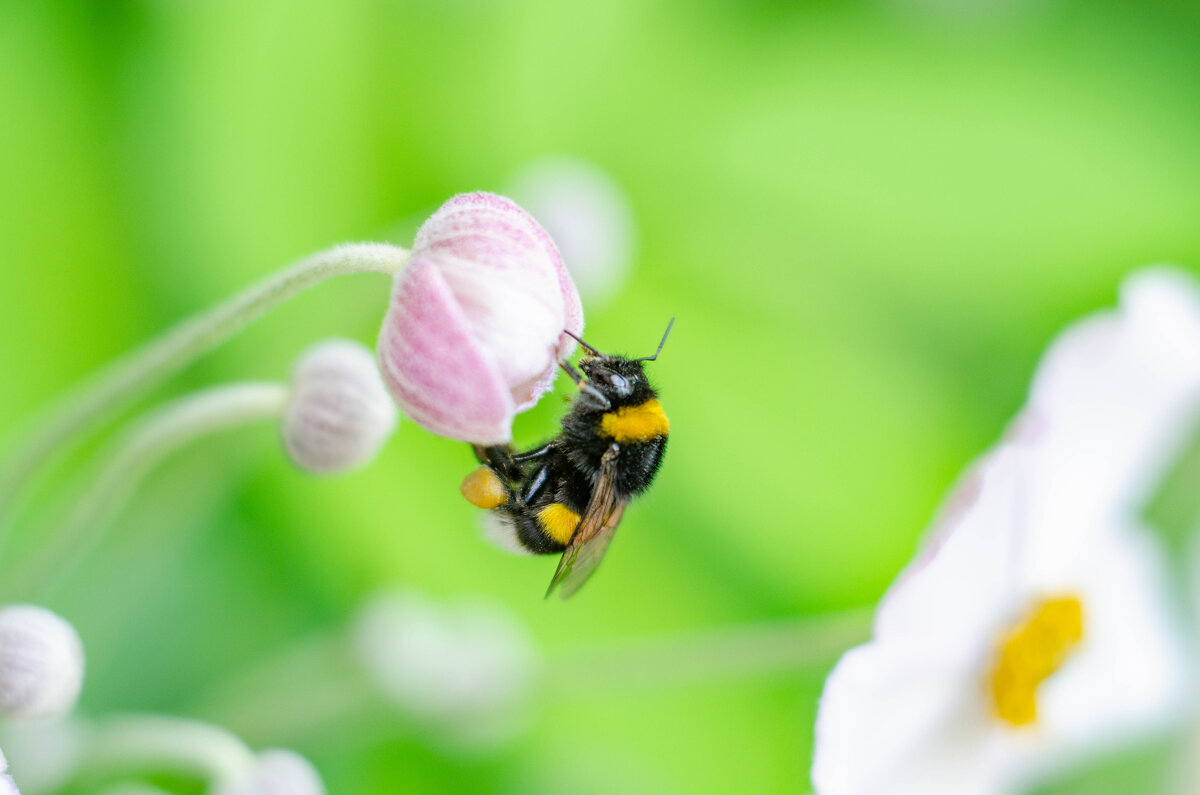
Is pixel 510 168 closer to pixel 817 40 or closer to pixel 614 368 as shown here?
pixel 817 40

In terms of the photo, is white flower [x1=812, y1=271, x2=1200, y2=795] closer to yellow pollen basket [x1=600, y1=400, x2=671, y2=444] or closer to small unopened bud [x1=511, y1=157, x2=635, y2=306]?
yellow pollen basket [x1=600, y1=400, x2=671, y2=444]

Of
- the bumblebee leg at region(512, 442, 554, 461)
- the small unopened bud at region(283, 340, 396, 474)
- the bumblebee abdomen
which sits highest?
the bumblebee leg at region(512, 442, 554, 461)

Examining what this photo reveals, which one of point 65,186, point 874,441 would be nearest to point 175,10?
point 65,186

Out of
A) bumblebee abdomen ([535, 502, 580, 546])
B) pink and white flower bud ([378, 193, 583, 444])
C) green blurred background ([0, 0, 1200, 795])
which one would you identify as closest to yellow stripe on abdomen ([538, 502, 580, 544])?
bumblebee abdomen ([535, 502, 580, 546])

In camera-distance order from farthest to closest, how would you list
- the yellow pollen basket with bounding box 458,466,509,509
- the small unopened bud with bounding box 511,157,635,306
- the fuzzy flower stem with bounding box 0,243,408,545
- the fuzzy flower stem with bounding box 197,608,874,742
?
the small unopened bud with bounding box 511,157,635,306 < the fuzzy flower stem with bounding box 197,608,874,742 < the yellow pollen basket with bounding box 458,466,509,509 < the fuzzy flower stem with bounding box 0,243,408,545

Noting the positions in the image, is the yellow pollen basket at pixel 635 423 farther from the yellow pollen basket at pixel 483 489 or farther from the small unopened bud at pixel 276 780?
the small unopened bud at pixel 276 780

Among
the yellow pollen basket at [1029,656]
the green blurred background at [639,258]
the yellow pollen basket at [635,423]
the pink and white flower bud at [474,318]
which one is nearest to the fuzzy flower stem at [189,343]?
the pink and white flower bud at [474,318]

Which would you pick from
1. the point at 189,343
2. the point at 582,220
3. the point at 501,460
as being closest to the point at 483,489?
the point at 501,460
